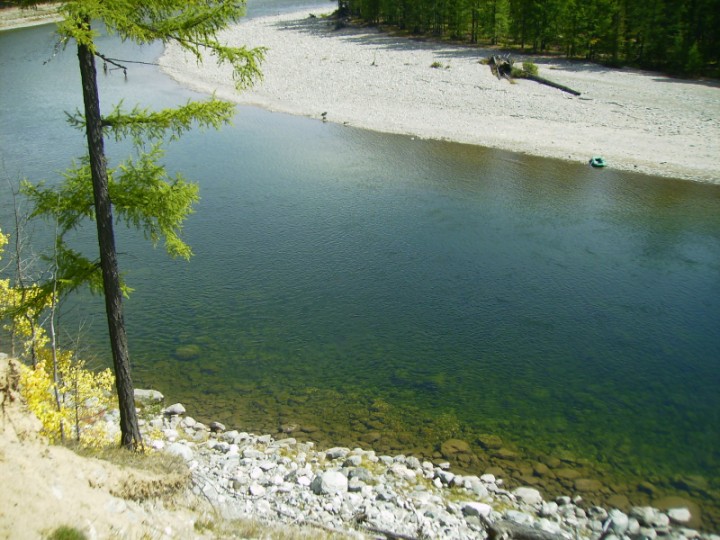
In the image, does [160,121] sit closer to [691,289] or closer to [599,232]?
[691,289]

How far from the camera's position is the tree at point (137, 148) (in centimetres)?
1048

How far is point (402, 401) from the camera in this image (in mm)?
17625

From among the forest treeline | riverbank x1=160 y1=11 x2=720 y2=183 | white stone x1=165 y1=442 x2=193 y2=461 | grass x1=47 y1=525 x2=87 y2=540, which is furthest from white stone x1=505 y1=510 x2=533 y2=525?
the forest treeline

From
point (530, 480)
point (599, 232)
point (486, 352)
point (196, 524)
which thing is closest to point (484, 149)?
point (599, 232)

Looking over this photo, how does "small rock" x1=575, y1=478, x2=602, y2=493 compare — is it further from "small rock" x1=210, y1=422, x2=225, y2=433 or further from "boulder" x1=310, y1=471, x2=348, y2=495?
"small rock" x1=210, y1=422, x2=225, y2=433

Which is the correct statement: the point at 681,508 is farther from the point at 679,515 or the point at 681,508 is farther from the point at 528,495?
the point at 528,495

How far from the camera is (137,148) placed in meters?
10.9

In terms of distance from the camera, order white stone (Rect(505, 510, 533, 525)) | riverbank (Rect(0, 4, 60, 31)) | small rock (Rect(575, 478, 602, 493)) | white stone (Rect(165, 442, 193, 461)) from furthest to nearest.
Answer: riverbank (Rect(0, 4, 60, 31)), small rock (Rect(575, 478, 602, 493)), white stone (Rect(165, 442, 193, 461)), white stone (Rect(505, 510, 533, 525))

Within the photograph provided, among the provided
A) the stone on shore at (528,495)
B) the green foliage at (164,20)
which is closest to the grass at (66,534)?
the green foliage at (164,20)

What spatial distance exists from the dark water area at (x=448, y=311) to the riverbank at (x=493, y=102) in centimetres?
310

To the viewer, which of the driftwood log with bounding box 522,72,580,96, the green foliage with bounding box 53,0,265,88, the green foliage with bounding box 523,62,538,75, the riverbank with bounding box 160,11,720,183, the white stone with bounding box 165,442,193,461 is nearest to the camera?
the green foliage with bounding box 53,0,265,88

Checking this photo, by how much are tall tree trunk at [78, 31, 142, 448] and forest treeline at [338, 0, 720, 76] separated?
169ft

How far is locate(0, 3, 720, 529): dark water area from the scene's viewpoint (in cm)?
1656

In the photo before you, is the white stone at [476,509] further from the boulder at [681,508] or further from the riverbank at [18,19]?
the riverbank at [18,19]
